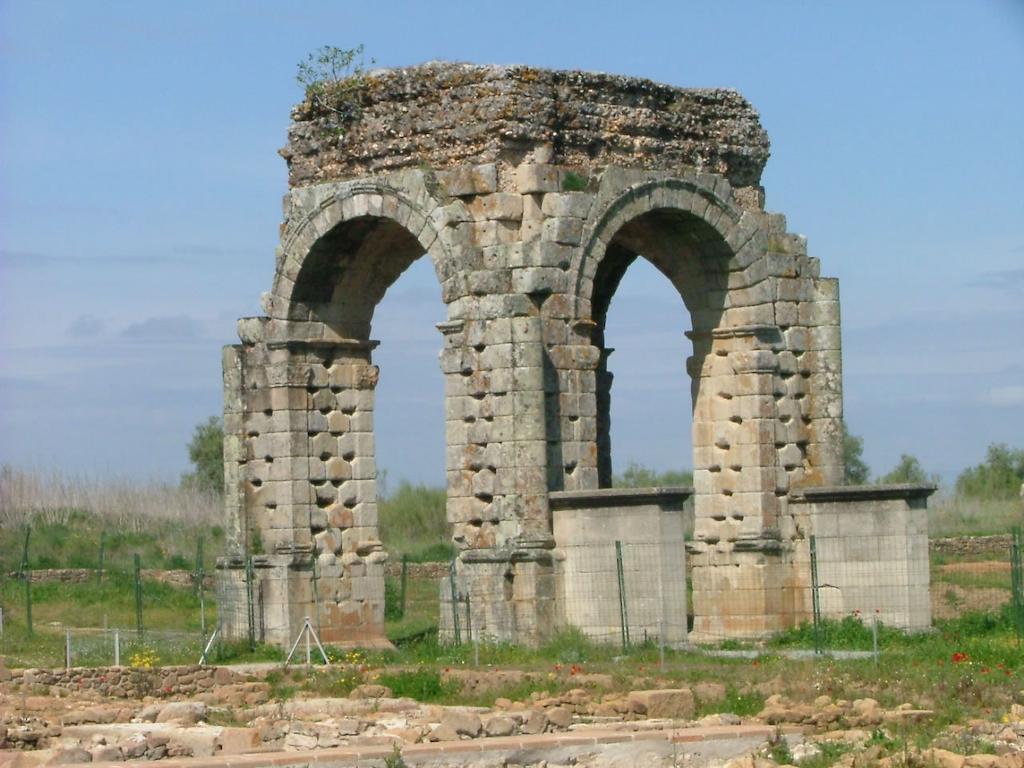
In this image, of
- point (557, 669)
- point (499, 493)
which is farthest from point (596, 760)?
point (499, 493)

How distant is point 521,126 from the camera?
2156 centimetres

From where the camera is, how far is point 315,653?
22.5 metres

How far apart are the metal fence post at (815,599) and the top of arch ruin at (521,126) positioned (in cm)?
413

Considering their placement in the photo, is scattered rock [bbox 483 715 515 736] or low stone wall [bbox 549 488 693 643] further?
low stone wall [bbox 549 488 693 643]

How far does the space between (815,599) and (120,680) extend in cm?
645

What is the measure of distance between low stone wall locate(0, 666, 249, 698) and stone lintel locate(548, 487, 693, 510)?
3632 mm

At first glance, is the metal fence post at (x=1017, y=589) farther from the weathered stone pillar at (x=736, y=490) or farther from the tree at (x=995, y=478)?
the tree at (x=995, y=478)

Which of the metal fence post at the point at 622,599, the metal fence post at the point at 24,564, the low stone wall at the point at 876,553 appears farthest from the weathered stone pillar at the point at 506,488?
the metal fence post at the point at 24,564

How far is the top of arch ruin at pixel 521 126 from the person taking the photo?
71.3 ft

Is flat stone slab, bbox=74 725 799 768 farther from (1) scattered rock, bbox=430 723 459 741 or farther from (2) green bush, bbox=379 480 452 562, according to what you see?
(2) green bush, bbox=379 480 452 562

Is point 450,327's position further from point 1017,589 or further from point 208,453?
point 208,453

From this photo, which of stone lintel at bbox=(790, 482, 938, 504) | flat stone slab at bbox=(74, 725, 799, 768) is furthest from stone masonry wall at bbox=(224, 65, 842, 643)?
flat stone slab at bbox=(74, 725, 799, 768)

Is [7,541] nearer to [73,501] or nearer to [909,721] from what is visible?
[73,501]

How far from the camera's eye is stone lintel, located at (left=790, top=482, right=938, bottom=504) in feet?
71.1
